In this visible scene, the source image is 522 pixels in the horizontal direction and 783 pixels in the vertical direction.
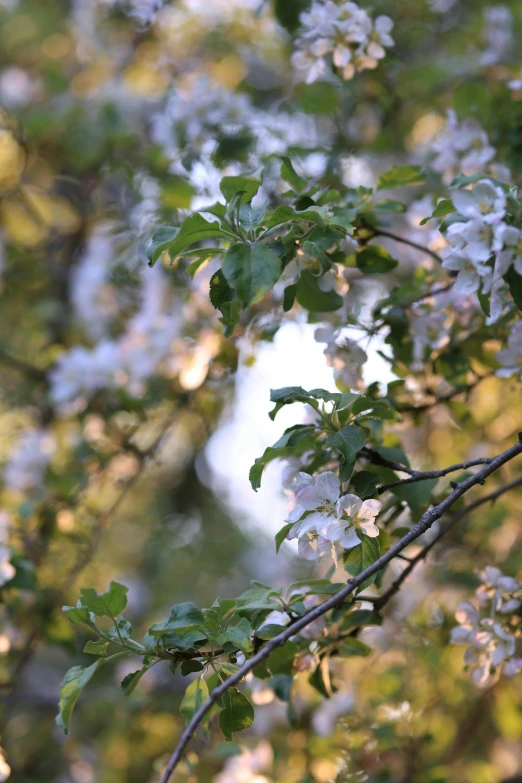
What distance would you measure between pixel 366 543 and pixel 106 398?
1.45 m

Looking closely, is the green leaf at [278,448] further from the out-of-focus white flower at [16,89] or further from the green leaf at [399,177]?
the out-of-focus white flower at [16,89]

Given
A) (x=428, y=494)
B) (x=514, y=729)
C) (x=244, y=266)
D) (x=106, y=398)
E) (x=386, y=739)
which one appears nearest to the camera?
(x=244, y=266)

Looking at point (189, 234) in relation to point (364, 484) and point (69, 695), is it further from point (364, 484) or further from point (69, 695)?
point (69, 695)

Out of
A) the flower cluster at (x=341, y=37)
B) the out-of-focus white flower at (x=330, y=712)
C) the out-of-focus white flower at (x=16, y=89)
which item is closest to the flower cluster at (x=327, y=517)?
the flower cluster at (x=341, y=37)


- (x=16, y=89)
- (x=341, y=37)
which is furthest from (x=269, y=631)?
(x=16, y=89)

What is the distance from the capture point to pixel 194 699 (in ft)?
2.81

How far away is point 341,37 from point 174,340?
3.14ft

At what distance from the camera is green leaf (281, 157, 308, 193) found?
100 centimetres

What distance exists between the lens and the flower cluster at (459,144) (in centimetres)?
139

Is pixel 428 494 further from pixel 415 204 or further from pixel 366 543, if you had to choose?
pixel 415 204

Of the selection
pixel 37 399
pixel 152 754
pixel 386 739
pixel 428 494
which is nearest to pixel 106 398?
pixel 37 399

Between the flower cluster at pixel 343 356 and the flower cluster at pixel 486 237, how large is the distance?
10.9 inches

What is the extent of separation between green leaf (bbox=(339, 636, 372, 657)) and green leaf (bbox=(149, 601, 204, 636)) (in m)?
0.31

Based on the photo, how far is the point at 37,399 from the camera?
254 centimetres
